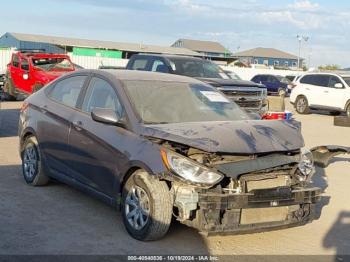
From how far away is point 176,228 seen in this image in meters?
5.77

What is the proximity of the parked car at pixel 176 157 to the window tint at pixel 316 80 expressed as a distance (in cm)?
1725

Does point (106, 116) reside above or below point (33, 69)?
below

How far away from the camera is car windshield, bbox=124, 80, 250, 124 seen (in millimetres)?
5902

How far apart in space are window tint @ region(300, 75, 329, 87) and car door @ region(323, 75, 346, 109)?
190 millimetres

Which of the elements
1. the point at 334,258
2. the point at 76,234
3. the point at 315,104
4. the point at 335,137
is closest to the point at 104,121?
the point at 76,234

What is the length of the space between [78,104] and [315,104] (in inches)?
710

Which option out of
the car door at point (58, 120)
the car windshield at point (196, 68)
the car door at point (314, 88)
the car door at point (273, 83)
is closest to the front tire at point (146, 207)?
the car door at point (58, 120)

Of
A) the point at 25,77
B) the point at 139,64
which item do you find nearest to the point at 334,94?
the point at 139,64

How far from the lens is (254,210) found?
5.17 m

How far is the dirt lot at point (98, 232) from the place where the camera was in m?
5.15

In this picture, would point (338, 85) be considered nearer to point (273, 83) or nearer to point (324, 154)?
point (324, 154)

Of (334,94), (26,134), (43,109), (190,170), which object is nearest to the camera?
(190,170)

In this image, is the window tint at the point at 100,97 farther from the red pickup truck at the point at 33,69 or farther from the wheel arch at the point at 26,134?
the red pickup truck at the point at 33,69

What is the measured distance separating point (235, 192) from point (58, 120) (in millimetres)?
2750
